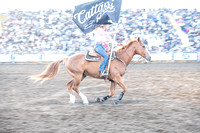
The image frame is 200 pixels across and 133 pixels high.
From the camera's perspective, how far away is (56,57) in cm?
2467

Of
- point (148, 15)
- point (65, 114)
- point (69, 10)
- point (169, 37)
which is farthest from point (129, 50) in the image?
point (69, 10)

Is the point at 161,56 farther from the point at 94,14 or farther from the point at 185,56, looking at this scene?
the point at 94,14

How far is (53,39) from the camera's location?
26.3 meters

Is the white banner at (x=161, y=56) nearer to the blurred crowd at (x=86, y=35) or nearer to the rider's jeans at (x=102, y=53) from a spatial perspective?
the blurred crowd at (x=86, y=35)

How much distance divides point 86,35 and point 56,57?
10.5 feet

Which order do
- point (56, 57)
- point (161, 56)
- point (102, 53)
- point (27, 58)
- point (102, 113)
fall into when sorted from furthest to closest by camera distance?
point (27, 58) < point (56, 57) < point (161, 56) < point (102, 53) < point (102, 113)

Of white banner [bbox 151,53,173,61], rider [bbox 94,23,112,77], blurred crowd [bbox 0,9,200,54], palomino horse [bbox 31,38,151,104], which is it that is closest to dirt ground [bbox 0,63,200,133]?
palomino horse [bbox 31,38,151,104]

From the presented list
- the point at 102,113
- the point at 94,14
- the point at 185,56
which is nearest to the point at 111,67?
the point at 94,14

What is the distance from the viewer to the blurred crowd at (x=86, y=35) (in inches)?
993

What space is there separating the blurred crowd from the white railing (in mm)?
525

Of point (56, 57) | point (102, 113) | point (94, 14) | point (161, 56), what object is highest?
point (94, 14)

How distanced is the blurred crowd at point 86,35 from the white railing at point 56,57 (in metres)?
0.52

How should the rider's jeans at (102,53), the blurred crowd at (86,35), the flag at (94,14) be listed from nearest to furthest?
the rider's jeans at (102,53)
the flag at (94,14)
the blurred crowd at (86,35)

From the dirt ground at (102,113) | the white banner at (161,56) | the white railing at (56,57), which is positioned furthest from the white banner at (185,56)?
the dirt ground at (102,113)
